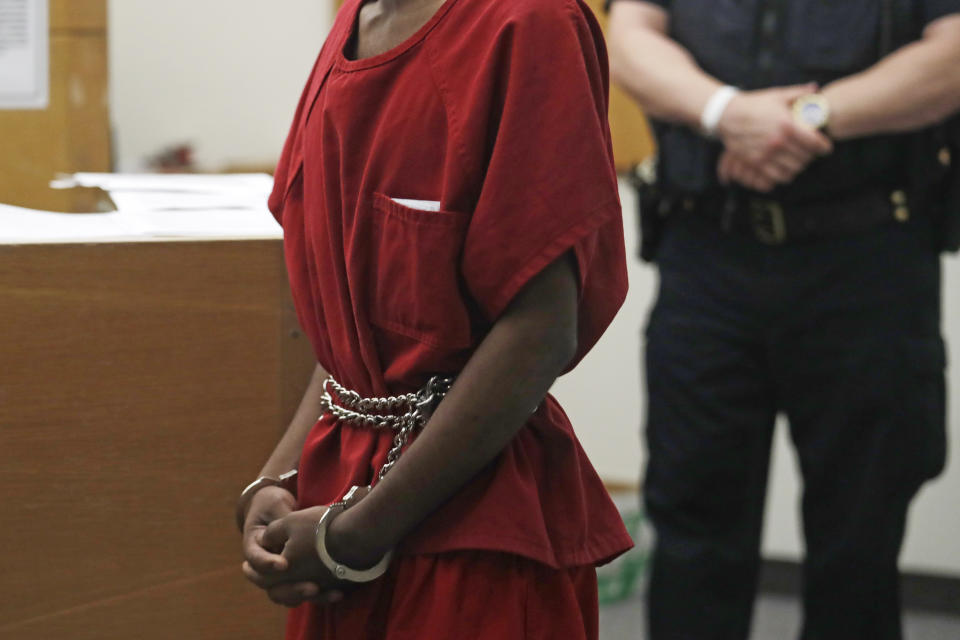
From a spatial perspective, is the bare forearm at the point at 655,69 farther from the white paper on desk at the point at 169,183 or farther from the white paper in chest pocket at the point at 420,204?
the white paper in chest pocket at the point at 420,204

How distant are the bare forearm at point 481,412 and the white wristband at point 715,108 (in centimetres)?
94

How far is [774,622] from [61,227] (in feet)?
6.70

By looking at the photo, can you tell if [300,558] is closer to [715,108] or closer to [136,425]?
[136,425]

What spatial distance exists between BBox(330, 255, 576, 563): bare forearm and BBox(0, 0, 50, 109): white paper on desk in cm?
84

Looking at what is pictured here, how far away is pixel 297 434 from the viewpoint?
97cm

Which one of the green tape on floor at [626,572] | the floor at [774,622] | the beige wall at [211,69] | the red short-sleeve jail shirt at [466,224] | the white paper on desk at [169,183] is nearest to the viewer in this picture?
the red short-sleeve jail shirt at [466,224]

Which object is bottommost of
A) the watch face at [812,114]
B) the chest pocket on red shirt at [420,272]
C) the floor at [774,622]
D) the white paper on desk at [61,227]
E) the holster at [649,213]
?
the floor at [774,622]

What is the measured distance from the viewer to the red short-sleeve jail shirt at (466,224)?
2.45 feet

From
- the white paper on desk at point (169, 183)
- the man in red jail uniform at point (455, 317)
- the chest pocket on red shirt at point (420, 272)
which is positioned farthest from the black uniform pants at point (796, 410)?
A: the chest pocket on red shirt at point (420, 272)

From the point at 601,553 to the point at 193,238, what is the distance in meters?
0.51

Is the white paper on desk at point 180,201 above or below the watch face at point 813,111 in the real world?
below

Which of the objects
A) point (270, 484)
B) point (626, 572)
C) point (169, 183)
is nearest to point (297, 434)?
point (270, 484)

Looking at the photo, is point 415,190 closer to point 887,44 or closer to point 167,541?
point 167,541

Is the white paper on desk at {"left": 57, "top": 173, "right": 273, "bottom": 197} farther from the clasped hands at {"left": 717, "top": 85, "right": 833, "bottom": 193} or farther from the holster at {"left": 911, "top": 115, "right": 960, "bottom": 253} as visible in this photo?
the holster at {"left": 911, "top": 115, "right": 960, "bottom": 253}
